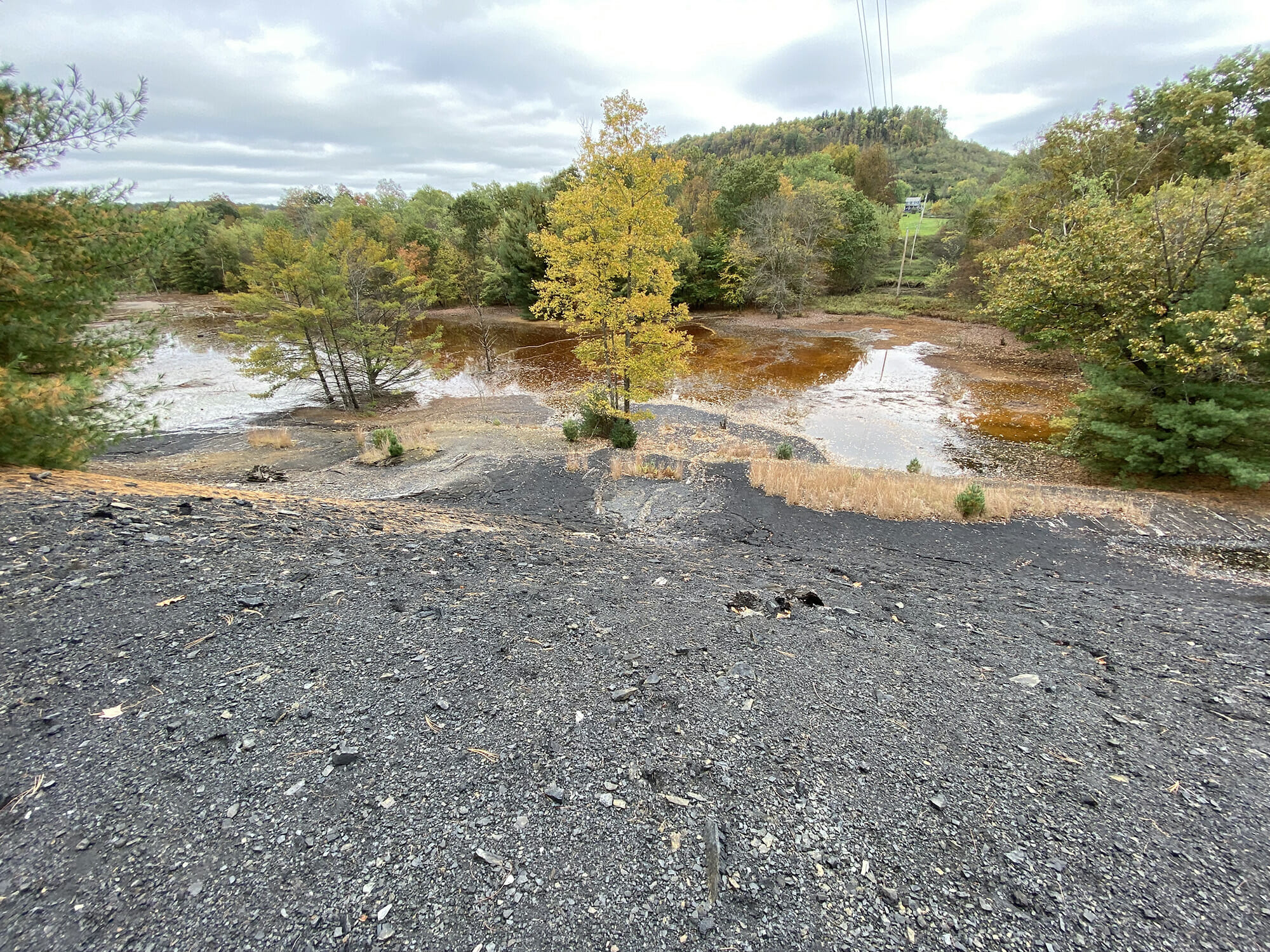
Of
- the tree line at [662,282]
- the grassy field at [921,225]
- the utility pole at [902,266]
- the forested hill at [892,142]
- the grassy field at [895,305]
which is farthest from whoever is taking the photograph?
the forested hill at [892,142]

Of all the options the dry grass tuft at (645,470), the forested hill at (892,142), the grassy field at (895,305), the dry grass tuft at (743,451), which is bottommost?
the dry grass tuft at (743,451)

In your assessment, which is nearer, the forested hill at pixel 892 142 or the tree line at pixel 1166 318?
the tree line at pixel 1166 318

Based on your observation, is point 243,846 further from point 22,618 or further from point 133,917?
point 22,618

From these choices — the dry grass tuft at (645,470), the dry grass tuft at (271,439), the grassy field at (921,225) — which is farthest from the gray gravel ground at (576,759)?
the grassy field at (921,225)

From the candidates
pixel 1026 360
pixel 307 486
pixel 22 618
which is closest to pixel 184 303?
pixel 307 486

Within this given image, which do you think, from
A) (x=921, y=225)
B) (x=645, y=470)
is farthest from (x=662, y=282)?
(x=921, y=225)

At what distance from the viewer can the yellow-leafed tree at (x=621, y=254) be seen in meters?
12.8

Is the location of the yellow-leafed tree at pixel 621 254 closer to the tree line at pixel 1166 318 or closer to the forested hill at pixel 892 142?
the tree line at pixel 1166 318

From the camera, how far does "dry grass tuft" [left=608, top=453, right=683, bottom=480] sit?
12328mm

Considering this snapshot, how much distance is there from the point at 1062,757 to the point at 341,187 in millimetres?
94276

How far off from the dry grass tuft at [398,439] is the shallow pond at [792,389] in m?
5.33

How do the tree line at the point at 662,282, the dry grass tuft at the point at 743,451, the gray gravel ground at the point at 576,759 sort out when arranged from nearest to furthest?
1. the gray gravel ground at the point at 576,759
2. the tree line at the point at 662,282
3. the dry grass tuft at the point at 743,451

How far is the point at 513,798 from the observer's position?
2.90 metres

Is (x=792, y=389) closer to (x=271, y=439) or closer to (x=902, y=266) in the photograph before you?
(x=271, y=439)
